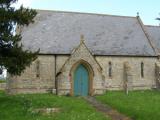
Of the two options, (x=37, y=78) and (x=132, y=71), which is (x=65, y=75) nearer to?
(x=37, y=78)

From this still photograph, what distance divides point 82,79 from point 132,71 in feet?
23.3

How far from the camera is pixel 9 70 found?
25.9m

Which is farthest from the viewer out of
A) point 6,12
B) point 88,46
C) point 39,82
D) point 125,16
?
point 125,16

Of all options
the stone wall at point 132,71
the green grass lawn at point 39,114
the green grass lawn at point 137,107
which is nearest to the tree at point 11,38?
the green grass lawn at point 39,114

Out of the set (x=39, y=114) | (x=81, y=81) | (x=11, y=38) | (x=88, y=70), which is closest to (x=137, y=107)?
(x=39, y=114)

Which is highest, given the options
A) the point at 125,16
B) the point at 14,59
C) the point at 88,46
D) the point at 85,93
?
the point at 125,16

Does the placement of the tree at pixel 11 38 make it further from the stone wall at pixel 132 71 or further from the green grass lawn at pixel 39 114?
the stone wall at pixel 132 71

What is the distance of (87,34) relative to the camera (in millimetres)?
42594

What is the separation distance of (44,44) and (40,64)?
2311 mm

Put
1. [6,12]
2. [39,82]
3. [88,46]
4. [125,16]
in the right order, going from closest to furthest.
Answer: [6,12], [39,82], [88,46], [125,16]

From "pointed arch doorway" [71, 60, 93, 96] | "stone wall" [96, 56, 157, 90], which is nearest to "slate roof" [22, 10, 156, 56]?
"stone wall" [96, 56, 157, 90]

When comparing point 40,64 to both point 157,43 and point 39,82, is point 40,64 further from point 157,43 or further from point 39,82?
point 157,43

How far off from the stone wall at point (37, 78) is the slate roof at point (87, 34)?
1174 millimetres

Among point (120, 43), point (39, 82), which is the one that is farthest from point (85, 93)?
point (120, 43)
